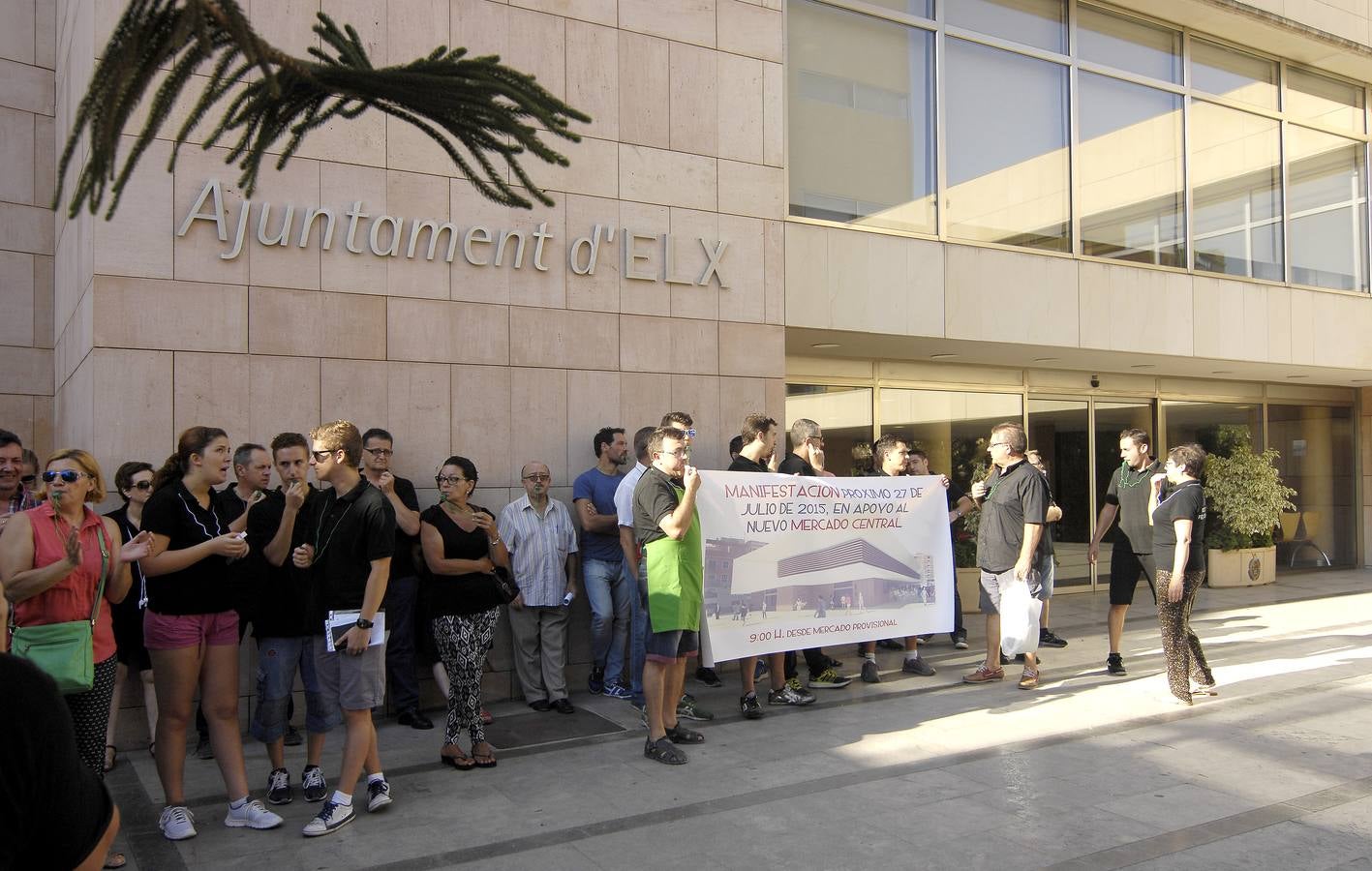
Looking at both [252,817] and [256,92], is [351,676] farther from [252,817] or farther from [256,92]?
[256,92]

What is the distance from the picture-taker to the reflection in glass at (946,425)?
11273 millimetres

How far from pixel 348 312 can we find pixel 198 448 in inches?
94.9

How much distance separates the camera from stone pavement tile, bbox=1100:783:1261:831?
186 inches

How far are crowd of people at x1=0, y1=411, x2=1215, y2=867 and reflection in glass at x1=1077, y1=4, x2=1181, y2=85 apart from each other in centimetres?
616

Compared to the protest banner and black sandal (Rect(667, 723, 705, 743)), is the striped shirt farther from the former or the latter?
black sandal (Rect(667, 723, 705, 743))

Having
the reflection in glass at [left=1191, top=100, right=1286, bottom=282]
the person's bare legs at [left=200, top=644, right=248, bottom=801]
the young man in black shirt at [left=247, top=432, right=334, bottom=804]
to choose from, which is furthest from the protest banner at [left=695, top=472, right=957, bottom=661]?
the reflection in glass at [left=1191, top=100, right=1286, bottom=282]

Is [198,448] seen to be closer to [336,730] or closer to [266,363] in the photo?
[266,363]

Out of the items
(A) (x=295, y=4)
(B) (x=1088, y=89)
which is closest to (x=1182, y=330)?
(B) (x=1088, y=89)

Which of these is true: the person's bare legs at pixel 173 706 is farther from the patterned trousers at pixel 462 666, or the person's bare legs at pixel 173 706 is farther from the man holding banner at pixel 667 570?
the man holding banner at pixel 667 570

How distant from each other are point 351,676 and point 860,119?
25.1 ft

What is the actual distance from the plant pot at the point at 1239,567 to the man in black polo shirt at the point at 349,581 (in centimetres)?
1245

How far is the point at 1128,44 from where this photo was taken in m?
12.0

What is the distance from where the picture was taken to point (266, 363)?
6676 millimetres

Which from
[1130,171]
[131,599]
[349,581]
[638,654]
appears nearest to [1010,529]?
[638,654]
